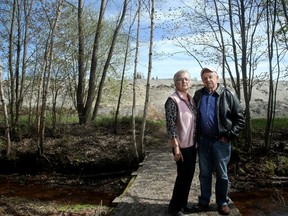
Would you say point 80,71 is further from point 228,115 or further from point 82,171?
point 228,115

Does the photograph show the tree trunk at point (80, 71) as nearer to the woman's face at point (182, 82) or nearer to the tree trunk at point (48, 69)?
the tree trunk at point (48, 69)

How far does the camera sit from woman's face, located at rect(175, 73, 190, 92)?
3.88 m

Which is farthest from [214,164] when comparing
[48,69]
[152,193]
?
[48,69]

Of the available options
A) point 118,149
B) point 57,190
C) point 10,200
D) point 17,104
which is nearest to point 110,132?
point 118,149

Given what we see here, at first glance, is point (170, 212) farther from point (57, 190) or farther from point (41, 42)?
point (41, 42)

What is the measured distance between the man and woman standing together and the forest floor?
8.70 feet

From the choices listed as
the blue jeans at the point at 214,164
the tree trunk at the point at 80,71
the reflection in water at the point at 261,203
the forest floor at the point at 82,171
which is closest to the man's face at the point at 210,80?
the blue jeans at the point at 214,164

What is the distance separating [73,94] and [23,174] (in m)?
4.96

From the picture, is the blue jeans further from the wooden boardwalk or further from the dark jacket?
the wooden boardwalk

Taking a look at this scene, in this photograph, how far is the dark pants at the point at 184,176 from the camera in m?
3.95

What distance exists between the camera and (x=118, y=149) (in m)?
9.06

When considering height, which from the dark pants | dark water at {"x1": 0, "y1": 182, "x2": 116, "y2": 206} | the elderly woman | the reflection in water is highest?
the elderly woman

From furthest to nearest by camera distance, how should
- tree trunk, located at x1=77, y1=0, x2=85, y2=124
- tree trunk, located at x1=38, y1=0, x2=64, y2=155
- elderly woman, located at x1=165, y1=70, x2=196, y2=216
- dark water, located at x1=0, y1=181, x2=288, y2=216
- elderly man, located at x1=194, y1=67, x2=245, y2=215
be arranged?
1. tree trunk, located at x1=77, y1=0, x2=85, y2=124
2. tree trunk, located at x1=38, y1=0, x2=64, y2=155
3. dark water, located at x1=0, y1=181, x2=288, y2=216
4. elderly man, located at x1=194, y1=67, x2=245, y2=215
5. elderly woman, located at x1=165, y1=70, x2=196, y2=216

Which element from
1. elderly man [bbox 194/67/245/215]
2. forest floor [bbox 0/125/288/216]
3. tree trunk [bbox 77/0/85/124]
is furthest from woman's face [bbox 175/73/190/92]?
tree trunk [bbox 77/0/85/124]
